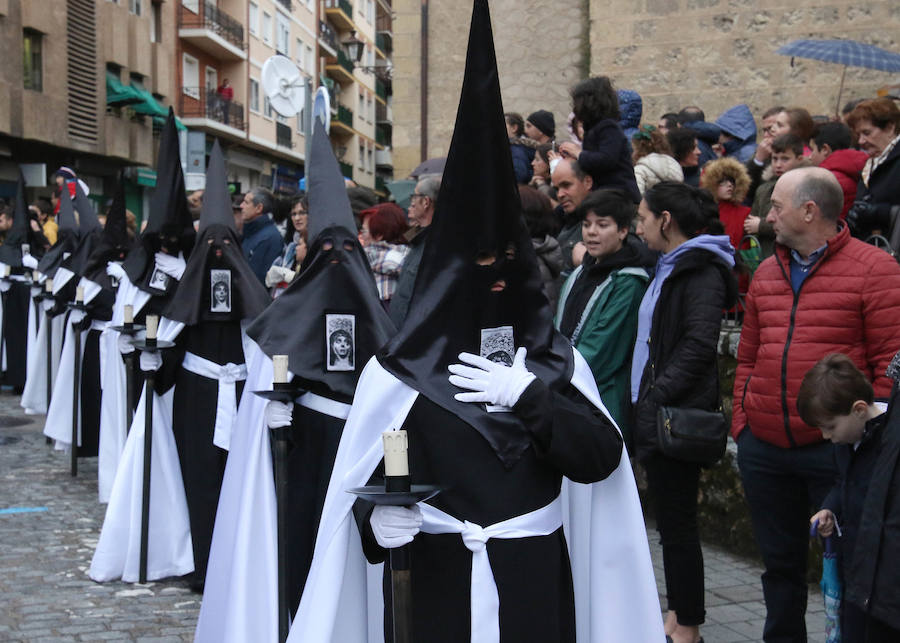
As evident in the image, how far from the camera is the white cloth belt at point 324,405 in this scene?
16.2 feet

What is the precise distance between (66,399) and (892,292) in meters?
8.53

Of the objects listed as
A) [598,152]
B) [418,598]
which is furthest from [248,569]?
[598,152]

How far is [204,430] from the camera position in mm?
6516

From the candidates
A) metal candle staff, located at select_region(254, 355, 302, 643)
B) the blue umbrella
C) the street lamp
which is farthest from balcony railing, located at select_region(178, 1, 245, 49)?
the blue umbrella

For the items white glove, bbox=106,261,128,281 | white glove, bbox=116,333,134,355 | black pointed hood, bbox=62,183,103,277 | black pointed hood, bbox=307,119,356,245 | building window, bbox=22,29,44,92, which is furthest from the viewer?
building window, bbox=22,29,44,92

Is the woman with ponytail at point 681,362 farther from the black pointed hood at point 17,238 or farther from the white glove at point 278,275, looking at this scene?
the black pointed hood at point 17,238

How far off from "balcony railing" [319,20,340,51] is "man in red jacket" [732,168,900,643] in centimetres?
5589

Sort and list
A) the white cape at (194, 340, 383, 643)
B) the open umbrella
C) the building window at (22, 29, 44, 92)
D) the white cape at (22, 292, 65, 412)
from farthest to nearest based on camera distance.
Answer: the building window at (22, 29, 44, 92)
the white cape at (22, 292, 65, 412)
the open umbrella
the white cape at (194, 340, 383, 643)

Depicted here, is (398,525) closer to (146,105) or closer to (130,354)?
(130,354)

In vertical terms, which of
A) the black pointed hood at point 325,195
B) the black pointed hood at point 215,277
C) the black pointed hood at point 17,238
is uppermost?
the black pointed hood at point 17,238

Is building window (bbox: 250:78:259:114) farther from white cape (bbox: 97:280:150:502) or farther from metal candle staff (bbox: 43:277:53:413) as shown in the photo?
white cape (bbox: 97:280:150:502)

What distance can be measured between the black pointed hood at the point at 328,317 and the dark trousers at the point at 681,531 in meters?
1.46

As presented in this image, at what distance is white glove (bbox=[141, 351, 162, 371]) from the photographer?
258 inches

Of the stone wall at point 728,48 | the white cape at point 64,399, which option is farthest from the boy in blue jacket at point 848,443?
the stone wall at point 728,48
